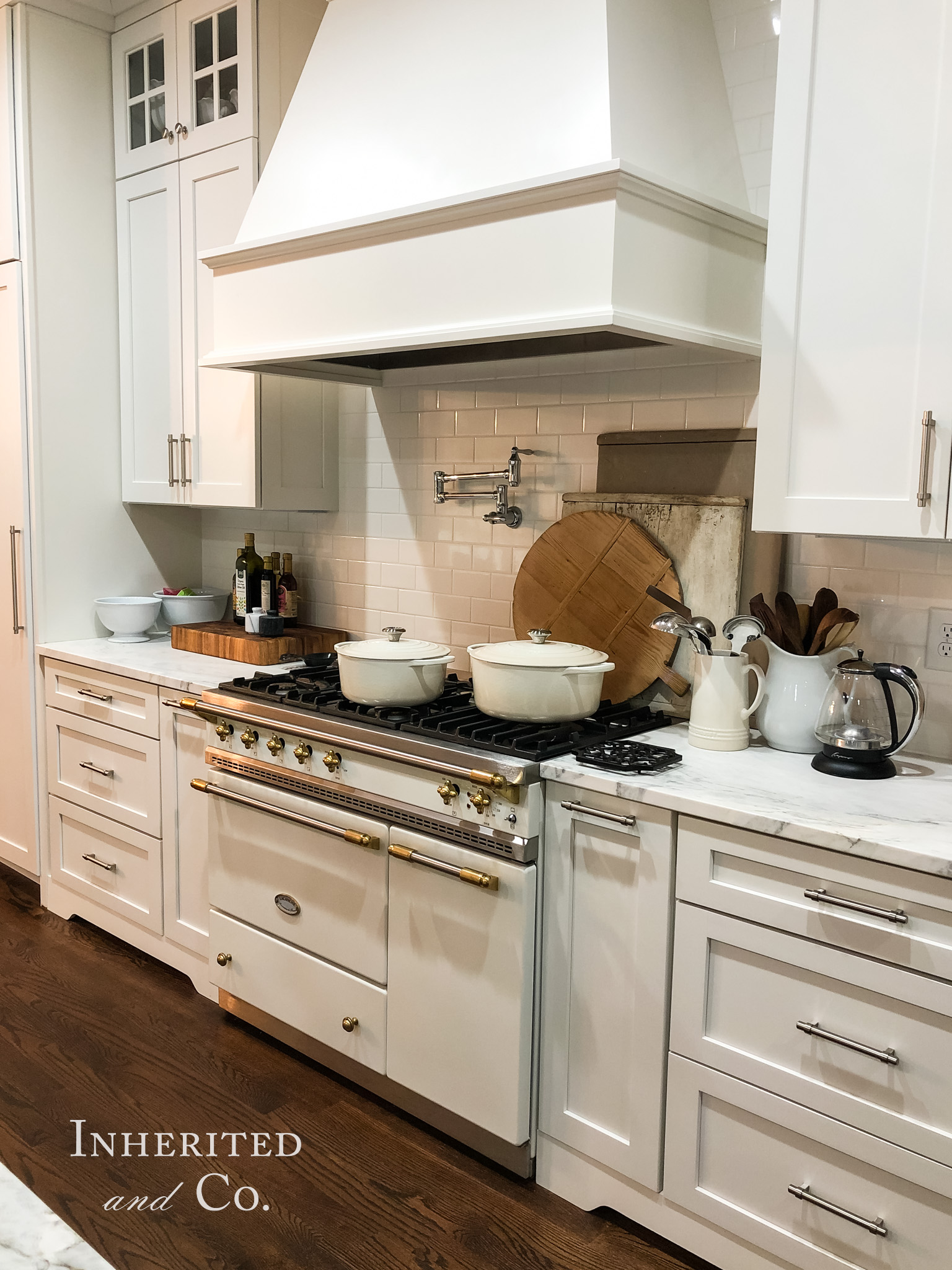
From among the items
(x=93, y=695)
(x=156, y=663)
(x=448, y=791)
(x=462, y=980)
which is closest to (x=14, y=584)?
(x=93, y=695)

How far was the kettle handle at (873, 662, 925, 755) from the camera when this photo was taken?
2.02m

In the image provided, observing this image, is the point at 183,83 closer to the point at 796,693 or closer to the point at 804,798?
the point at 796,693

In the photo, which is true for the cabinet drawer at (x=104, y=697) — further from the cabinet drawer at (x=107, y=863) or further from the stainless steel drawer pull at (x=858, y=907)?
the stainless steel drawer pull at (x=858, y=907)

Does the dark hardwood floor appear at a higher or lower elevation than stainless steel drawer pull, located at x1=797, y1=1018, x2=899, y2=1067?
lower

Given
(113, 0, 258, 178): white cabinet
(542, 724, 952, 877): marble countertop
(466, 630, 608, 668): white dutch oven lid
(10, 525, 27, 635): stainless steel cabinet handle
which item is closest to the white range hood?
(113, 0, 258, 178): white cabinet

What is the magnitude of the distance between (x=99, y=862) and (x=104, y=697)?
584mm

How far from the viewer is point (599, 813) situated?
82.7 inches

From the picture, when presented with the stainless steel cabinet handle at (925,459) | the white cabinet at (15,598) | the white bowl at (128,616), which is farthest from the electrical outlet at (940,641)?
the white cabinet at (15,598)

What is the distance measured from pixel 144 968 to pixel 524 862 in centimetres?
175

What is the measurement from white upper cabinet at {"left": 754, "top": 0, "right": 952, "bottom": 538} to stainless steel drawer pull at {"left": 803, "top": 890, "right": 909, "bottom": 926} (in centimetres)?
71

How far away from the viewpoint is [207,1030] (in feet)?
9.70

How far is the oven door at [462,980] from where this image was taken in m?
2.23

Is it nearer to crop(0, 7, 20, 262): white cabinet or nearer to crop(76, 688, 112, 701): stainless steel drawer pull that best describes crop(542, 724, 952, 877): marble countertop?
crop(76, 688, 112, 701): stainless steel drawer pull

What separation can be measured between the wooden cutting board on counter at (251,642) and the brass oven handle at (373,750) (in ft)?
1.25
